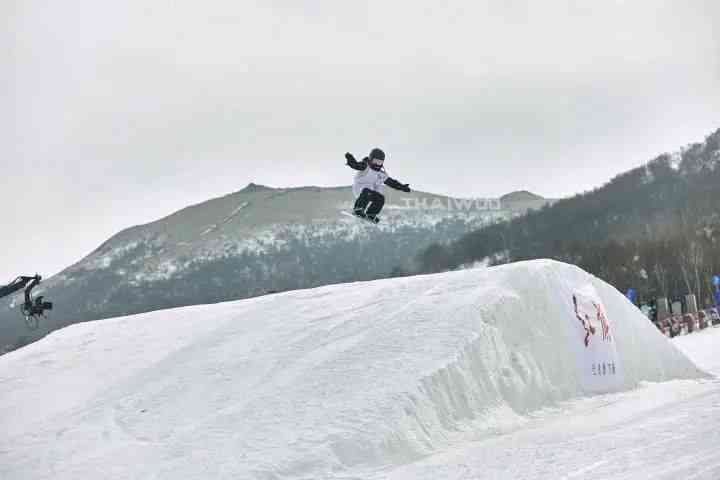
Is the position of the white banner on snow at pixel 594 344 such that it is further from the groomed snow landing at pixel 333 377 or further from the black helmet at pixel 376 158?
the black helmet at pixel 376 158

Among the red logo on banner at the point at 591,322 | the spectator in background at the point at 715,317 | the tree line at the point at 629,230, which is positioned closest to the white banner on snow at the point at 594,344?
the red logo on banner at the point at 591,322

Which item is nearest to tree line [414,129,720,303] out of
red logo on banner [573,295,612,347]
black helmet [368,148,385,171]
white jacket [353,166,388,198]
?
red logo on banner [573,295,612,347]

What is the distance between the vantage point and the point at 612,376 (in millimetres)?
14148

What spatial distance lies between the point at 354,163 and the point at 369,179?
60 cm

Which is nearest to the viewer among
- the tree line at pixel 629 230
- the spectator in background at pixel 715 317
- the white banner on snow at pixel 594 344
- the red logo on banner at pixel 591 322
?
the white banner on snow at pixel 594 344

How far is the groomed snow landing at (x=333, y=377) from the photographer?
9.94m

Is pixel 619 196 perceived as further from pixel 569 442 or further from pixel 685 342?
pixel 569 442

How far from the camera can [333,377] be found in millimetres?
11281

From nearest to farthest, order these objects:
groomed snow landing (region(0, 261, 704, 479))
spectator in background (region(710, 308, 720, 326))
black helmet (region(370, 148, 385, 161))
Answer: groomed snow landing (region(0, 261, 704, 479)), black helmet (region(370, 148, 385, 161)), spectator in background (region(710, 308, 720, 326))

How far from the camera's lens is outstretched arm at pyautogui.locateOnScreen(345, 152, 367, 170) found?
567 inches

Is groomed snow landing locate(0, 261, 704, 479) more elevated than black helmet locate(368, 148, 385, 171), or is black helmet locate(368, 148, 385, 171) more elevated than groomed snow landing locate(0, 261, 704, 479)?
black helmet locate(368, 148, 385, 171)

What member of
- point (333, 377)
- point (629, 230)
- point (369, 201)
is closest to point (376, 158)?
point (369, 201)

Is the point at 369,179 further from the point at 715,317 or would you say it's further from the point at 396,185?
the point at 715,317

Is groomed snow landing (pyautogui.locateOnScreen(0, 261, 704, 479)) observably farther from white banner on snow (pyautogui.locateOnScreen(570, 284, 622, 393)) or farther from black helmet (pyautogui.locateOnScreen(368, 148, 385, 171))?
black helmet (pyautogui.locateOnScreen(368, 148, 385, 171))
